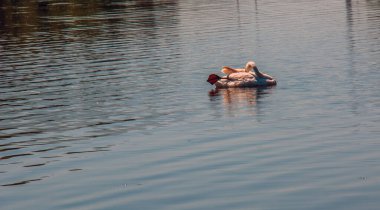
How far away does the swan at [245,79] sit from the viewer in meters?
31.9

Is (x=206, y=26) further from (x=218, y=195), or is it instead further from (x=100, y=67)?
(x=218, y=195)

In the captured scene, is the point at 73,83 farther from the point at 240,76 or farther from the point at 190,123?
the point at 190,123

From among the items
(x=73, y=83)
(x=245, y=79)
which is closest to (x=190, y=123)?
(x=245, y=79)

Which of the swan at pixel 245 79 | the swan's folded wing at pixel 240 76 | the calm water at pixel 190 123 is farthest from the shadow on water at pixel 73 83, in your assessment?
the swan's folded wing at pixel 240 76

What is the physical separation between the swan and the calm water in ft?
1.28

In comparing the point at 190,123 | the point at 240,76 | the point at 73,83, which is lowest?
the point at 73,83

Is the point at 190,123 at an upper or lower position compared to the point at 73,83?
upper

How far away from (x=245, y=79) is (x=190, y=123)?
303 inches

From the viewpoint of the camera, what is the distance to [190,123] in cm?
2486

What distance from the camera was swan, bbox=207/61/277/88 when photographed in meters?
31.9

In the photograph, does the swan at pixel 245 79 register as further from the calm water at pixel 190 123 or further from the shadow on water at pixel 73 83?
the shadow on water at pixel 73 83

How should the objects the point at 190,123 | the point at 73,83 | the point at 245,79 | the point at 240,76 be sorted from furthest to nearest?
the point at 73,83 < the point at 240,76 < the point at 245,79 < the point at 190,123

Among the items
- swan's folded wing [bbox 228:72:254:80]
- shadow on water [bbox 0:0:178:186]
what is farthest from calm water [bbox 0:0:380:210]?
swan's folded wing [bbox 228:72:254:80]

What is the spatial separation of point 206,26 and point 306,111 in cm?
3635
